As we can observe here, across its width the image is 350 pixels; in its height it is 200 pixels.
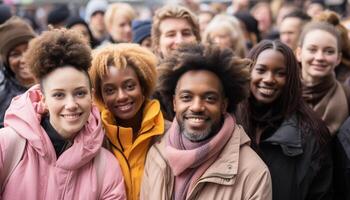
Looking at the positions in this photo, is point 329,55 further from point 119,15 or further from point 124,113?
point 119,15

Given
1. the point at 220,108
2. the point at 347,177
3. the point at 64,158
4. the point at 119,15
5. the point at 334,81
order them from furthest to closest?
the point at 119,15 → the point at 334,81 → the point at 347,177 → the point at 220,108 → the point at 64,158

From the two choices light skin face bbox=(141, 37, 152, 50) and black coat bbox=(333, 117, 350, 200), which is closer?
black coat bbox=(333, 117, 350, 200)

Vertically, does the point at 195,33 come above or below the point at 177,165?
above

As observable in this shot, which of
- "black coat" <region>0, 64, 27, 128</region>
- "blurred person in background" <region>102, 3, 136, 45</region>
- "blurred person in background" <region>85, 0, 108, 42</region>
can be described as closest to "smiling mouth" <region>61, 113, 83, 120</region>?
"black coat" <region>0, 64, 27, 128</region>

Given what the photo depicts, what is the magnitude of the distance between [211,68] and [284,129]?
2.43ft

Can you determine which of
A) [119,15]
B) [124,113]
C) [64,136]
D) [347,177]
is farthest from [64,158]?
[119,15]

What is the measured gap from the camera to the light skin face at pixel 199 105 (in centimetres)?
381

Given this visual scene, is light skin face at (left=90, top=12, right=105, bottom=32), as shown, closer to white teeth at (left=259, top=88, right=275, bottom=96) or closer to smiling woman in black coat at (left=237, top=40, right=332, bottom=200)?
smiling woman in black coat at (left=237, top=40, right=332, bottom=200)

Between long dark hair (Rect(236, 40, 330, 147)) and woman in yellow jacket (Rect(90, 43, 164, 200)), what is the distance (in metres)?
0.70

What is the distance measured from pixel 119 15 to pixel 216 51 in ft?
14.0

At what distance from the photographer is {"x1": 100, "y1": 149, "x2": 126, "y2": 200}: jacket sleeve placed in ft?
12.0

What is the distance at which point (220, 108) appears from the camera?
12.8 feet

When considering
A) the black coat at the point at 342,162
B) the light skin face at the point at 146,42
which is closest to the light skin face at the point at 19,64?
the light skin face at the point at 146,42

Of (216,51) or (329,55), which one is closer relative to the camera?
(216,51)
